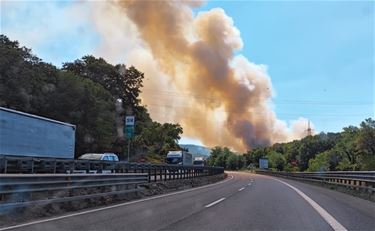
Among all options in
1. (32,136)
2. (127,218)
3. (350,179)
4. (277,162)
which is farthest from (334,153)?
(127,218)

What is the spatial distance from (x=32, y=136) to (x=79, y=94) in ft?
119

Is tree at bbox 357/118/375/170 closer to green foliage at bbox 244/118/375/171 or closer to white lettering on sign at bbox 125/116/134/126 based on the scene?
green foliage at bbox 244/118/375/171

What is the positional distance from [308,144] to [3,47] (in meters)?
126

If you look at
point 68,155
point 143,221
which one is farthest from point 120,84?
point 143,221

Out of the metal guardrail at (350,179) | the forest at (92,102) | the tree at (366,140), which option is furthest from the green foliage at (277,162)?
the metal guardrail at (350,179)

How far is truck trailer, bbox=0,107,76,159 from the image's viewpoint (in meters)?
23.7

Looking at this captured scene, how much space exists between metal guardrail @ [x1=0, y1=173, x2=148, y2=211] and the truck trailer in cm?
764

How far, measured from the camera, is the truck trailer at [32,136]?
23703 mm

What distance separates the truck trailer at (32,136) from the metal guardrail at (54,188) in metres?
7.64

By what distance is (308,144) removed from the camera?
15962cm

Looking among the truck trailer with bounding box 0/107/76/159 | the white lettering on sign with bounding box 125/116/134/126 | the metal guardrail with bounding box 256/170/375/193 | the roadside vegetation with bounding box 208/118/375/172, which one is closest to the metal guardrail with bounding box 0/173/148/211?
the truck trailer with bounding box 0/107/76/159

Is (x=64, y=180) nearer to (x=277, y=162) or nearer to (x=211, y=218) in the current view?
(x=211, y=218)

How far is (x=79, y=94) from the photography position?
61.8 meters

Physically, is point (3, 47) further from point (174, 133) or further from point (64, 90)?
point (174, 133)
